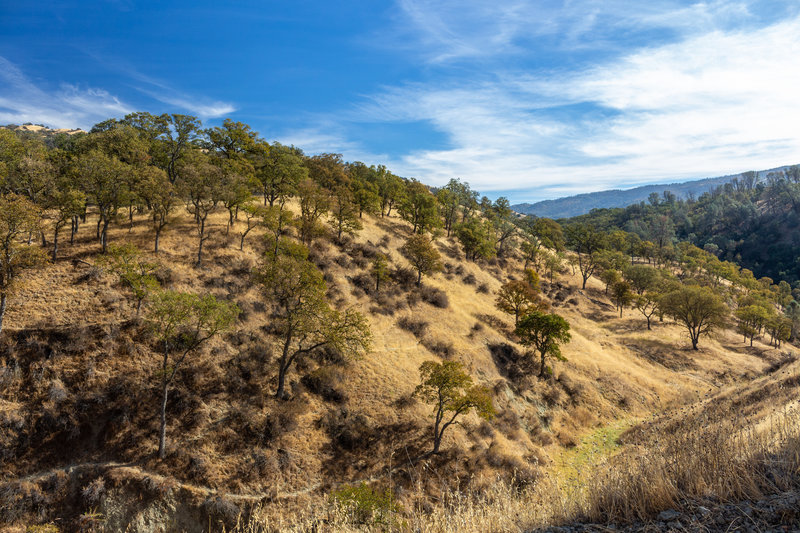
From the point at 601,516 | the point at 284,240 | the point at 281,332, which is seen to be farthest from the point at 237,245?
the point at 601,516

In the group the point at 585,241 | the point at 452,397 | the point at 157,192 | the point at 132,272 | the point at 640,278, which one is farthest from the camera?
the point at 585,241

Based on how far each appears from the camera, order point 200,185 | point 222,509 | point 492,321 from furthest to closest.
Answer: point 492,321
point 200,185
point 222,509

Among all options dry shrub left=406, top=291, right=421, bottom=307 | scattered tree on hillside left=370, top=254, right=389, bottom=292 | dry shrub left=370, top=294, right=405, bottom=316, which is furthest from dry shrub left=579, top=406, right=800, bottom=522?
scattered tree on hillside left=370, top=254, right=389, bottom=292

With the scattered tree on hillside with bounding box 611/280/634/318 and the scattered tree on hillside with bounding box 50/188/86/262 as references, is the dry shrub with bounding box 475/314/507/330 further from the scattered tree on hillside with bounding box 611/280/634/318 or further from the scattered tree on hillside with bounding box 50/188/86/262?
the scattered tree on hillside with bounding box 50/188/86/262

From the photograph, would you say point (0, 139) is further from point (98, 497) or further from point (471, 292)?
point (471, 292)

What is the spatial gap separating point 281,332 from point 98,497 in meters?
17.9

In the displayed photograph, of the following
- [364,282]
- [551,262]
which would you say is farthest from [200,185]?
[551,262]

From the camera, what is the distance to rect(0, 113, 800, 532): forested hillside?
7734 millimetres

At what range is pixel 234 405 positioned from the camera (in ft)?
91.7

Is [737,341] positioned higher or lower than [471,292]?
lower

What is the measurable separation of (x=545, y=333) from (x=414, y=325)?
17669 millimetres

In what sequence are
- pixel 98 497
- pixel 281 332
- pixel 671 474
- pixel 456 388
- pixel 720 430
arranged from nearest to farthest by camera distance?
pixel 671 474 → pixel 720 430 → pixel 98 497 → pixel 456 388 → pixel 281 332

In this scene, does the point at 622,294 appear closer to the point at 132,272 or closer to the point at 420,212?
the point at 420,212

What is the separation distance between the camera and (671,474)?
19.4 ft
